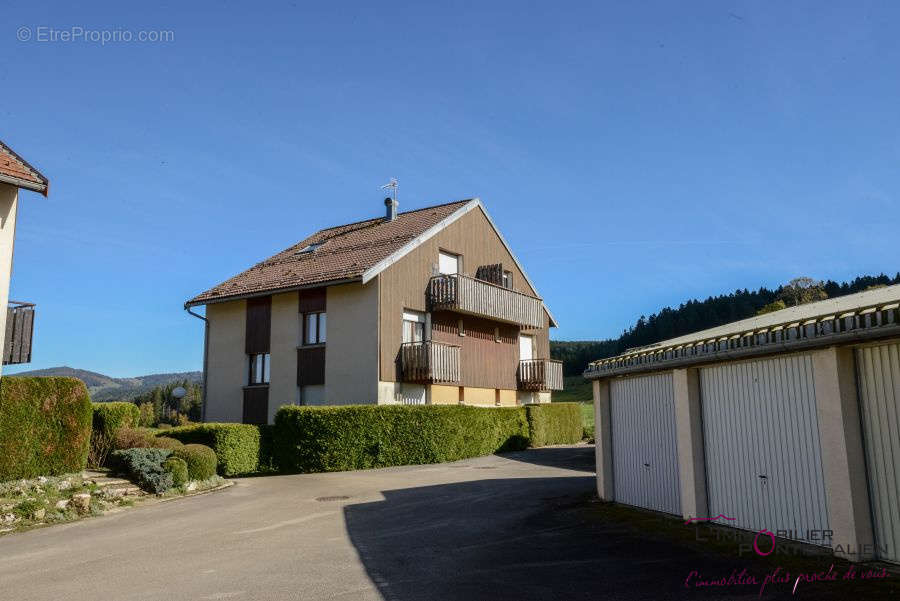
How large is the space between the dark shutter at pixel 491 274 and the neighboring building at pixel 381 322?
5cm

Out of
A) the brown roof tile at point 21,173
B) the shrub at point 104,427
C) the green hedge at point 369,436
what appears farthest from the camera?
the green hedge at point 369,436

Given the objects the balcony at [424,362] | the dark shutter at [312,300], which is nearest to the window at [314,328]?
the dark shutter at [312,300]

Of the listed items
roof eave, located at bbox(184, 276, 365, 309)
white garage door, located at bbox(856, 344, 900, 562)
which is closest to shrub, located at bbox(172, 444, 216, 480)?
roof eave, located at bbox(184, 276, 365, 309)

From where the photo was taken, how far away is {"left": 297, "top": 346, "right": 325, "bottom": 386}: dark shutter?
27000 millimetres

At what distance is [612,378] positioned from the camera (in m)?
13.6

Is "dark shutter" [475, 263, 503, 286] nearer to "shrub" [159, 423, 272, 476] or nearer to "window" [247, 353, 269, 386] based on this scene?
"window" [247, 353, 269, 386]

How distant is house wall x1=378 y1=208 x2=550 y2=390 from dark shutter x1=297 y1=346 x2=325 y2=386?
2836 mm

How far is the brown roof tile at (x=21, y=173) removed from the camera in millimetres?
16719

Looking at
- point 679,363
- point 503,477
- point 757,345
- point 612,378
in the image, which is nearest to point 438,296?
point 503,477

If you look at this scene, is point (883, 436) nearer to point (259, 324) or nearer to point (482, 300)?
point (482, 300)

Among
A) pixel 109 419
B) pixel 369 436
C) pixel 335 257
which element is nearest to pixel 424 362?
pixel 369 436

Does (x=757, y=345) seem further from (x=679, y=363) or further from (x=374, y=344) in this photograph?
(x=374, y=344)

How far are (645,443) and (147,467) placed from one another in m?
11.4

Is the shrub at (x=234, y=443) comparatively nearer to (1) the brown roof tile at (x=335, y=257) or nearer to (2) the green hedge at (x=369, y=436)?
(2) the green hedge at (x=369, y=436)
